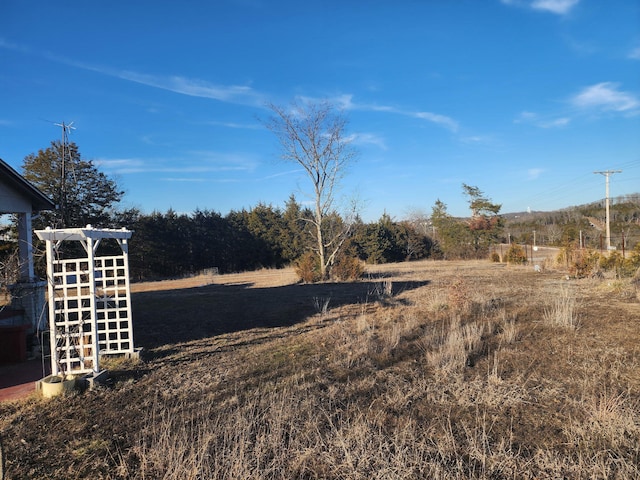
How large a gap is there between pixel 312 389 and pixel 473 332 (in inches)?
105

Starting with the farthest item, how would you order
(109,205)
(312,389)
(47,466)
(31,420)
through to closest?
(109,205) → (312,389) → (31,420) → (47,466)

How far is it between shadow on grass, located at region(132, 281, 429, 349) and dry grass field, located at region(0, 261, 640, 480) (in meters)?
0.24

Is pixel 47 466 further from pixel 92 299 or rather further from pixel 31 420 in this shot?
pixel 92 299

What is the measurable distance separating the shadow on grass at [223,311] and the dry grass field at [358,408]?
0.24m

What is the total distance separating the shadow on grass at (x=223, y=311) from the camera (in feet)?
22.7

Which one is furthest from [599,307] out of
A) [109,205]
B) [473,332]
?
[109,205]

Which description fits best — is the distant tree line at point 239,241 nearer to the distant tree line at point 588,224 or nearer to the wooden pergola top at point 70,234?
the distant tree line at point 588,224

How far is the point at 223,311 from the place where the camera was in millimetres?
8984

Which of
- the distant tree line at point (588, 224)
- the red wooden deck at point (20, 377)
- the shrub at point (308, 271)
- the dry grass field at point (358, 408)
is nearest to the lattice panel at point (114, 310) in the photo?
the dry grass field at point (358, 408)

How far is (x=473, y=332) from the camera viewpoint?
5.43 metres

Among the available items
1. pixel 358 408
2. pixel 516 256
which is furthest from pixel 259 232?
pixel 358 408

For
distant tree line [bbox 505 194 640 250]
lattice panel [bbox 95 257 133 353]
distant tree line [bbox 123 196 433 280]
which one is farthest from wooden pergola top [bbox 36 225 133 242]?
distant tree line [bbox 505 194 640 250]

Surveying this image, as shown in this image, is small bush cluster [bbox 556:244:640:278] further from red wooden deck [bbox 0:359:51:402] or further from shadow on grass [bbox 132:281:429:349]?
red wooden deck [bbox 0:359:51:402]

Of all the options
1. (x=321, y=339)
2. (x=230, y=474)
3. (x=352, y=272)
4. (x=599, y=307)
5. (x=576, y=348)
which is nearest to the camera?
(x=230, y=474)
